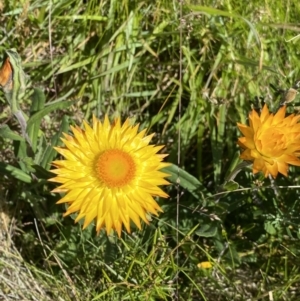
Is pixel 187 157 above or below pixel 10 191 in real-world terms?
above

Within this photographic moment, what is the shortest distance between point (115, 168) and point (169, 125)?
0.81 m

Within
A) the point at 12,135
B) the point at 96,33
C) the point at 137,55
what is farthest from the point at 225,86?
the point at 12,135

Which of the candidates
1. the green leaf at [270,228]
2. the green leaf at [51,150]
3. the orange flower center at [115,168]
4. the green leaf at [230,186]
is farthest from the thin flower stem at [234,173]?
the green leaf at [51,150]

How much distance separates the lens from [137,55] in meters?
2.46

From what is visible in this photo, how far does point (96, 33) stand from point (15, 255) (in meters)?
1.04

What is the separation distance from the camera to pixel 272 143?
1657mm

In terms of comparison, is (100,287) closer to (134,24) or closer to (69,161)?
(69,161)

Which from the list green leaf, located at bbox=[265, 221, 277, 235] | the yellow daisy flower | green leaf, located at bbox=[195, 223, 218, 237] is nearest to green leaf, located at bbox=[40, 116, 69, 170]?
the yellow daisy flower

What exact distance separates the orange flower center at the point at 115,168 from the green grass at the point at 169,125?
363 mm

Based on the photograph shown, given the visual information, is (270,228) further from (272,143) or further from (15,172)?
(15,172)

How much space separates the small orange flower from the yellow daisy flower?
0.29 metres

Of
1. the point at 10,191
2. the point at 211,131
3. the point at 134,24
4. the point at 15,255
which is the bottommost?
the point at 15,255

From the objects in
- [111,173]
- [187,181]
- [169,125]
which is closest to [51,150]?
[111,173]

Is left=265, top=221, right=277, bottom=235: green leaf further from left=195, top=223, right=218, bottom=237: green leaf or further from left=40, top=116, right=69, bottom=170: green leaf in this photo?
left=40, top=116, right=69, bottom=170: green leaf
